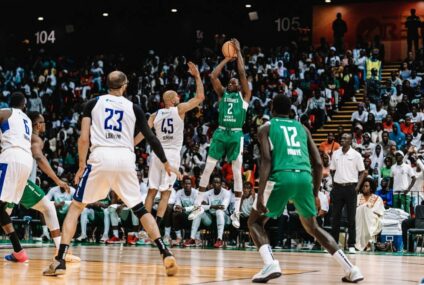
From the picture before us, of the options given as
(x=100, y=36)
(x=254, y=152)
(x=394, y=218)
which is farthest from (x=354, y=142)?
(x=100, y=36)

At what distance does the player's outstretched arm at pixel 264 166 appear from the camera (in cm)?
936

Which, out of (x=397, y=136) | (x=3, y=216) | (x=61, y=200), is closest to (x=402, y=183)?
(x=397, y=136)

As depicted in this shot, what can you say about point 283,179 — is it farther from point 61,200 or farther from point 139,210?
point 61,200

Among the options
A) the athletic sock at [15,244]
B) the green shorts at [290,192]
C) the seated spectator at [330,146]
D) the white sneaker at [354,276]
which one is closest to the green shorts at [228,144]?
the athletic sock at [15,244]

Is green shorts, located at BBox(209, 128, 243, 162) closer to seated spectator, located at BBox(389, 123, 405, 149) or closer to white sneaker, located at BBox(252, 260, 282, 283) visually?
white sneaker, located at BBox(252, 260, 282, 283)

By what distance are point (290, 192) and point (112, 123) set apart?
7.50 feet

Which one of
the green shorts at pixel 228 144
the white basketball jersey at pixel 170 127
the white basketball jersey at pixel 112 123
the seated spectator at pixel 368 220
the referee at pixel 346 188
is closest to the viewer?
the white basketball jersey at pixel 112 123

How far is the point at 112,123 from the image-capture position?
10102 mm

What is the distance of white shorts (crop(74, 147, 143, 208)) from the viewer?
32.7 ft

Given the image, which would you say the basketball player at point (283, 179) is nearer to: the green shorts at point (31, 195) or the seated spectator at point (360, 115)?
the green shorts at point (31, 195)

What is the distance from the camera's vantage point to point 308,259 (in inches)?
564

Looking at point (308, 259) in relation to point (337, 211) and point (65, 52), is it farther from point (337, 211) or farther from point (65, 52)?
point (65, 52)

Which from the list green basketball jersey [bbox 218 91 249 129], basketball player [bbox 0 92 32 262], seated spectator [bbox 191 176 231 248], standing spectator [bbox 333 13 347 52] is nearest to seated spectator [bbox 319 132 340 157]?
seated spectator [bbox 191 176 231 248]

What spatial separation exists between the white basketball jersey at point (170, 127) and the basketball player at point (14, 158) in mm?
3121
